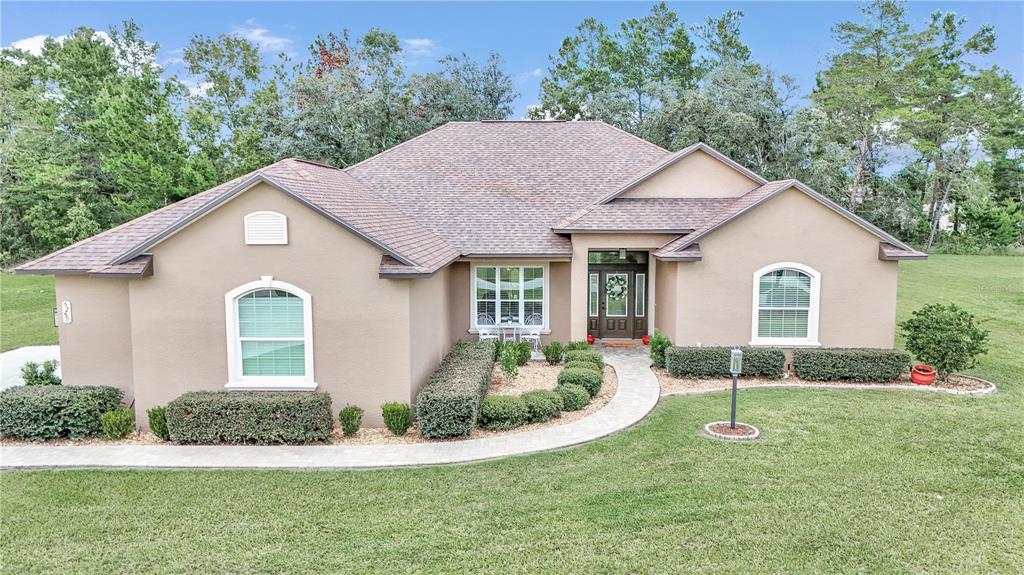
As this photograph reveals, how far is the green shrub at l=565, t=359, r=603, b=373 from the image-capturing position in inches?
531

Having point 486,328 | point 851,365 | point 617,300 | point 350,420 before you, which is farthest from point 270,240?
point 851,365

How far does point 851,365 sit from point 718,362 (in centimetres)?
297

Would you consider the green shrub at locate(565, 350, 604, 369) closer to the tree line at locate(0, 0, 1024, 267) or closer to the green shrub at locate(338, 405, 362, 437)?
the green shrub at locate(338, 405, 362, 437)

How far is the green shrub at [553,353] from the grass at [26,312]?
54.1 ft

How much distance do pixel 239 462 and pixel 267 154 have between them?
2529 centimetres

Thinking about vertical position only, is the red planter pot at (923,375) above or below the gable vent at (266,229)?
below

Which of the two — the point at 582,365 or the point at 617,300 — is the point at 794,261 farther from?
the point at 582,365

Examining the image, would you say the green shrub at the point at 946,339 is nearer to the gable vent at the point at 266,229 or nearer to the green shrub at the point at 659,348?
the green shrub at the point at 659,348

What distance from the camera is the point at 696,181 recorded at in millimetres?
17281

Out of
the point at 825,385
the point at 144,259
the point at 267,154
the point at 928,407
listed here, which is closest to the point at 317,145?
Answer: the point at 267,154

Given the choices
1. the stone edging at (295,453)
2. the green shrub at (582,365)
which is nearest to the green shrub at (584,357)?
the green shrub at (582,365)

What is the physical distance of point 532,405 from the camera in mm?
10945

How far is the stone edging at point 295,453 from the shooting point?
9133mm

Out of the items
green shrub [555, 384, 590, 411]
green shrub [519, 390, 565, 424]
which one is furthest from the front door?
green shrub [519, 390, 565, 424]
